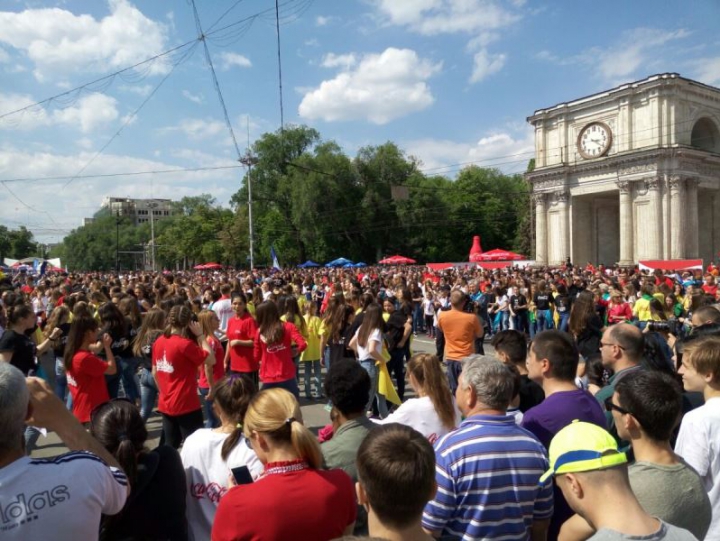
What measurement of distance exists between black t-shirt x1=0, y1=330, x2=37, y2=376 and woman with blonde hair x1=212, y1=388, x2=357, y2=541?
4.68 m

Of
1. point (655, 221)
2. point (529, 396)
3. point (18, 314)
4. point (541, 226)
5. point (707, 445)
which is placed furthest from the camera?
point (541, 226)

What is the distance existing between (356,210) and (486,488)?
5575cm

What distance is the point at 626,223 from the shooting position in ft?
121

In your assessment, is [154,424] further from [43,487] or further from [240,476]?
[43,487]

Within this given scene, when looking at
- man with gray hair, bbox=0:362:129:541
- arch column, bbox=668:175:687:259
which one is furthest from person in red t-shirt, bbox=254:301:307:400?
arch column, bbox=668:175:687:259

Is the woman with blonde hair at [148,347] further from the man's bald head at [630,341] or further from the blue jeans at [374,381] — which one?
the man's bald head at [630,341]

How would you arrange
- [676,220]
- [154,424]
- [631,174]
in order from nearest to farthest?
[154,424] < [676,220] < [631,174]

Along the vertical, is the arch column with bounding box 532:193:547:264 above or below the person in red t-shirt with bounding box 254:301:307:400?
above

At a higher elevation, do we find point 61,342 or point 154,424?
point 61,342

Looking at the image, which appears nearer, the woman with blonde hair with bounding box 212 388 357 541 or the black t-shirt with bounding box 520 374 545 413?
the woman with blonde hair with bounding box 212 388 357 541

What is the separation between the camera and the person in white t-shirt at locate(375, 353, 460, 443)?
382cm

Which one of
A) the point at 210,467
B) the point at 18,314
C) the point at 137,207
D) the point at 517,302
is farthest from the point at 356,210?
the point at 137,207

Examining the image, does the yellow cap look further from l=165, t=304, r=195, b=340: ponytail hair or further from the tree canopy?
the tree canopy

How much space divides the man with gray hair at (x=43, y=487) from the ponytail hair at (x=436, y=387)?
7.64 feet
